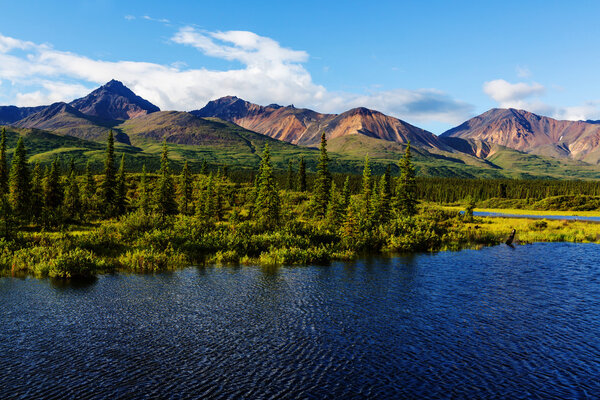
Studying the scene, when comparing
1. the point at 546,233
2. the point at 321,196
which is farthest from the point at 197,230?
the point at 546,233

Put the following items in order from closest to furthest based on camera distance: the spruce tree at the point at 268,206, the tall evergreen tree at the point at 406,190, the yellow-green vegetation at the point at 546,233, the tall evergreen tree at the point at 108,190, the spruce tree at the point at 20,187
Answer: the spruce tree at the point at 268,206
the yellow-green vegetation at the point at 546,233
the spruce tree at the point at 20,187
the tall evergreen tree at the point at 406,190
the tall evergreen tree at the point at 108,190

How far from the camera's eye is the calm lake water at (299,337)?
60.0ft

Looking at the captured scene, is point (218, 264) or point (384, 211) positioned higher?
point (384, 211)

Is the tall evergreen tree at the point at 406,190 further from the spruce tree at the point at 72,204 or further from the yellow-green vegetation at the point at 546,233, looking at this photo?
the spruce tree at the point at 72,204

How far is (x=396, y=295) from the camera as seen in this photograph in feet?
109

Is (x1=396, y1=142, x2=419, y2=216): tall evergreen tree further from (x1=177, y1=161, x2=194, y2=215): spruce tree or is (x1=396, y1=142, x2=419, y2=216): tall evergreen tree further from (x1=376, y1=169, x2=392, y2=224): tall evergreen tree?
(x1=177, y1=161, x2=194, y2=215): spruce tree

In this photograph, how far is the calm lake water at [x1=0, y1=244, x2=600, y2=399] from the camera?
18.3 meters

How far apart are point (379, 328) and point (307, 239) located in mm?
29014

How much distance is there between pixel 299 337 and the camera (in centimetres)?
2400

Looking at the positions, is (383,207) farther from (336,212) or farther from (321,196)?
(321,196)

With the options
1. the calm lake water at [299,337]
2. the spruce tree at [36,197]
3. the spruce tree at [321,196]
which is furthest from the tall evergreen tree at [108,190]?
the calm lake water at [299,337]

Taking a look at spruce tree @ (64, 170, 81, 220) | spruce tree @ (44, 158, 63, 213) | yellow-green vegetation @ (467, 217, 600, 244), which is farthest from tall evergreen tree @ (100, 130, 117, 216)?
yellow-green vegetation @ (467, 217, 600, 244)

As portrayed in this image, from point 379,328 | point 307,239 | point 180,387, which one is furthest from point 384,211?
point 180,387

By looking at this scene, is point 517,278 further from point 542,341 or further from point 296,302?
point 296,302
